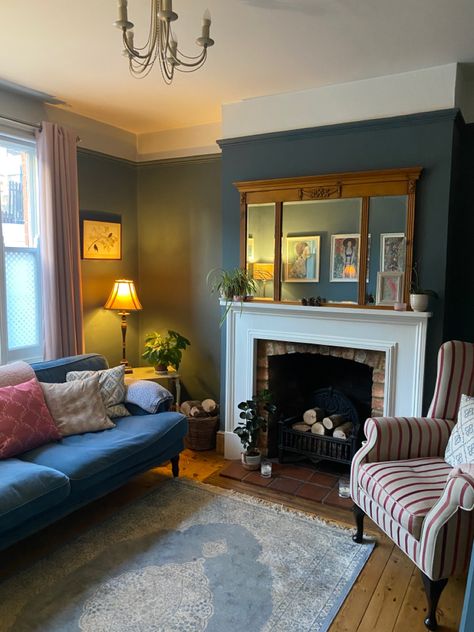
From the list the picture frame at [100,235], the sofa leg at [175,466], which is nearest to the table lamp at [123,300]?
the picture frame at [100,235]

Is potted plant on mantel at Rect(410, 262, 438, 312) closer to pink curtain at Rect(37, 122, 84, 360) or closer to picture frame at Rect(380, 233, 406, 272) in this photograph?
picture frame at Rect(380, 233, 406, 272)

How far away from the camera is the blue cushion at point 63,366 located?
3.20m

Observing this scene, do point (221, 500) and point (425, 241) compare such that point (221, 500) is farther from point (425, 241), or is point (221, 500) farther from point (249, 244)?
point (425, 241)

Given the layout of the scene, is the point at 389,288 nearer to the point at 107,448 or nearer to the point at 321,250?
the point at 321,250

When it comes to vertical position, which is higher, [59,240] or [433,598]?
[59,240]

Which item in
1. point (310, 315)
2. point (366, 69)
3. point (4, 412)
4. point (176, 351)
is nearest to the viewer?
point (4, 412)

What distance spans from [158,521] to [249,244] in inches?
79.7

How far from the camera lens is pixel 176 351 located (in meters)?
4.00

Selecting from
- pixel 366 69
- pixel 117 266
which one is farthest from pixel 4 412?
pixel 366 69

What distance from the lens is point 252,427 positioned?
3471 millimetres

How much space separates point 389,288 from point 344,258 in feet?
1.23

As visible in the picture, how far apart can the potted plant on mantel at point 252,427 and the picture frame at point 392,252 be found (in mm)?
1274

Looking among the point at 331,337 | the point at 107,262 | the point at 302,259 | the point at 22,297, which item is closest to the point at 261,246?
the point at 302,259

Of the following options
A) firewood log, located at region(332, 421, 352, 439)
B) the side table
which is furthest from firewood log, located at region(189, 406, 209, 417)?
firewood log, located at region(332, 421, 352, 439)
